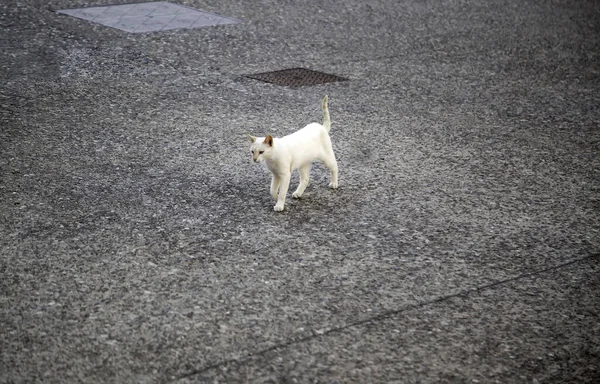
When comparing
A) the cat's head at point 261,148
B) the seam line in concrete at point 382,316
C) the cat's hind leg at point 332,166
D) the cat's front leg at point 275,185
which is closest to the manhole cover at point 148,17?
the cat's hind leg at point 332,166

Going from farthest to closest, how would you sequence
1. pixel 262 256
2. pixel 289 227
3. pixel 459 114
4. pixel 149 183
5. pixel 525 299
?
pixel 459 114
pixel 149 183
pixel 289 227
pixel 262 256
pixel 525 299

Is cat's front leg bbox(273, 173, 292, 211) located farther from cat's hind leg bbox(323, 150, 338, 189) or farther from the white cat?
cat's hind leg bbox(323, 150, 338, 189)

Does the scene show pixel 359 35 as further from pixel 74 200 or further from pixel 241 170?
pixel 74 200

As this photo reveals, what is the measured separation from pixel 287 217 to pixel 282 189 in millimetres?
172

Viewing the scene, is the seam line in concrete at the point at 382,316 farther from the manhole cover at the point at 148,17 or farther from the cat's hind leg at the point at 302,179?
the manhole cover at the point at 148,17

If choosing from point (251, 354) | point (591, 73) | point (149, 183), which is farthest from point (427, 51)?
point (251, 354)

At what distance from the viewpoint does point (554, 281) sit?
412 cm

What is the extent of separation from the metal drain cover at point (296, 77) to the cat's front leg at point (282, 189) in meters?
2.66

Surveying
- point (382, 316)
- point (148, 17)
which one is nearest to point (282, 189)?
point (382, 316)

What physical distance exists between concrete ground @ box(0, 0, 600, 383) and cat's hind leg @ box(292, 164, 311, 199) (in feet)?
0.31

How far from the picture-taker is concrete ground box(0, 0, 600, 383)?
3.43 meters

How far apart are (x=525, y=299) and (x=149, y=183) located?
244 centimetres

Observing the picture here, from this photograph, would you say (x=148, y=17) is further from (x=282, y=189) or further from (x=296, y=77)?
(x=282, y=189)

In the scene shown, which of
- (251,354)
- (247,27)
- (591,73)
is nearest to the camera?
(251,354)
